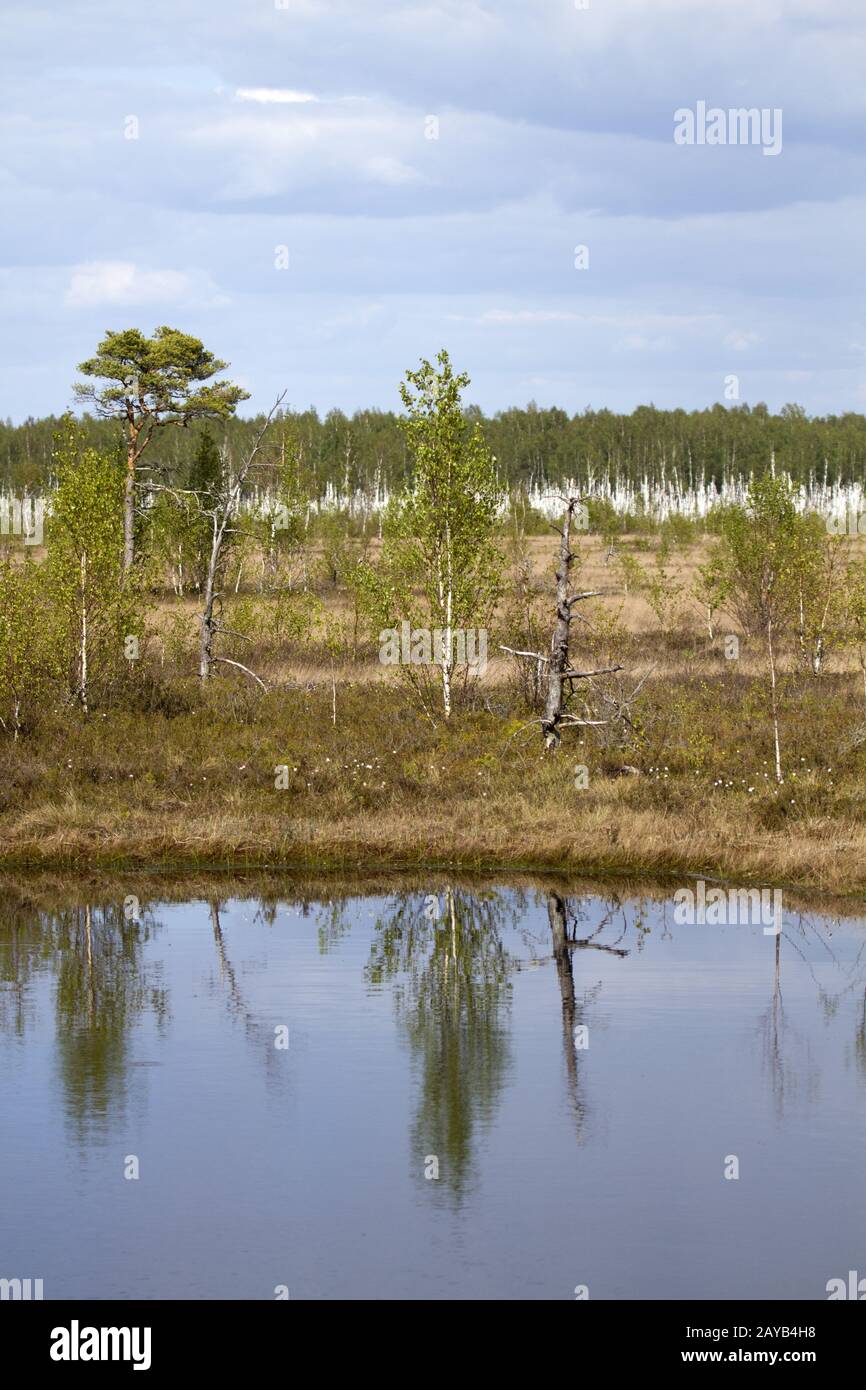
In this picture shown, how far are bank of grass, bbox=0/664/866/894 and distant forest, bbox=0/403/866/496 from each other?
11078 centimetres

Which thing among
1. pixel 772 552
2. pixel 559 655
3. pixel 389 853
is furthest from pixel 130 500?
pixel 389 853

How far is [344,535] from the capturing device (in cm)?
8050

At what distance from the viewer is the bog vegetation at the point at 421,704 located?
29.2 metres

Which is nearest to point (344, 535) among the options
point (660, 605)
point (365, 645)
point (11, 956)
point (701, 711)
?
point (660, 605)

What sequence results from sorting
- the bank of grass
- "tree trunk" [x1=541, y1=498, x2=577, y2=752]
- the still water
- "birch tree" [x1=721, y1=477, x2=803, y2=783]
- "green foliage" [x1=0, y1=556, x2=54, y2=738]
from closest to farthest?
the still water → the bank of grass → "tree trunk" [x1=541, y1=498, x2=577, y2=752] → "green foliage" [x1=0, y1=556, x2=54, y2=738] → "birch tree" [x1=721, y1=477, x2=803, y2=783]

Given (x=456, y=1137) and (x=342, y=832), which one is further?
(x=342, y=832)

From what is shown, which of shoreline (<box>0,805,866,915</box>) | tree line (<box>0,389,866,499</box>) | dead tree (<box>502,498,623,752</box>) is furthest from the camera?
tree line (<box>0,389,866,499</box>)

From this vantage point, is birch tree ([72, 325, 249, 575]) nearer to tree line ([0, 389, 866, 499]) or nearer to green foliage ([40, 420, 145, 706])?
green foliage ([40, 420, 145, 706])

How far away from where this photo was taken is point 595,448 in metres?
163

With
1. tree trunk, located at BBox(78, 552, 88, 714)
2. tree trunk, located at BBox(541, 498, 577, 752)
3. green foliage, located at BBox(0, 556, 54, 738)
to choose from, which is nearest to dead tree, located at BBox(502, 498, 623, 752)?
tree trunk, located at BBox(541, 498, 577, 752)

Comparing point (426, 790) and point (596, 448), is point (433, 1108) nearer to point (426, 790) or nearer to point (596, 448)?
point (426, 790)

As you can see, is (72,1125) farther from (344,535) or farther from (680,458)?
(680,458)

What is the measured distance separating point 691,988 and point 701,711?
19.3 metres

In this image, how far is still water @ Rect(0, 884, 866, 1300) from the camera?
11742mm
